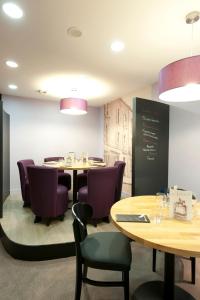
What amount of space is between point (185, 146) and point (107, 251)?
2.54 metres

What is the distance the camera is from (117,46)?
260cm

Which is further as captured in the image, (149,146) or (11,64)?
(149,146)

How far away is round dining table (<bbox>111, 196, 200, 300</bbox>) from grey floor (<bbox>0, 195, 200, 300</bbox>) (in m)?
0.21

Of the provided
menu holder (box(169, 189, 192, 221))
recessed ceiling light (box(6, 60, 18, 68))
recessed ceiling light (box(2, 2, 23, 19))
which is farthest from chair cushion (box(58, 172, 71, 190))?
menu holder (box(169, 189, 192, 221))

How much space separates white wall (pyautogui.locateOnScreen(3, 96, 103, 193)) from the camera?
5.41 meters

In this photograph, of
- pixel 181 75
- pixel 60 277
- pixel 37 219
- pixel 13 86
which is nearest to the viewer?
pixel 181 75

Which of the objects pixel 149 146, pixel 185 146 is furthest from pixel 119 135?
pixel 185 146

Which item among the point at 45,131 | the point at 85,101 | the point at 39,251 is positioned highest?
the point at 85,101

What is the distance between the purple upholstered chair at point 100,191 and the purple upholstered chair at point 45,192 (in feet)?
1.40

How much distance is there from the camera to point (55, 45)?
103 inches

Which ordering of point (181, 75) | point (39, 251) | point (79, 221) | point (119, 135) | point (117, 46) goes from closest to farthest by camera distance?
point (181, 75), point (79, 221), point (39, 251), point (117, 46), point (119, 135)

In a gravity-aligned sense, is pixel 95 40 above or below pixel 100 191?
above

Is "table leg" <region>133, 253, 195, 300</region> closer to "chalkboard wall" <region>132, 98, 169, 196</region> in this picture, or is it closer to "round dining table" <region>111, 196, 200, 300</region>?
"round dining table" <region>111, 196, 200, 300</region>

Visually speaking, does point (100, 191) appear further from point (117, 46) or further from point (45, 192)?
point (117, 46)
